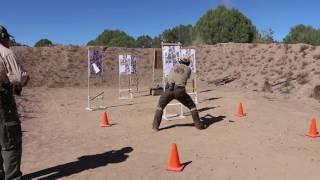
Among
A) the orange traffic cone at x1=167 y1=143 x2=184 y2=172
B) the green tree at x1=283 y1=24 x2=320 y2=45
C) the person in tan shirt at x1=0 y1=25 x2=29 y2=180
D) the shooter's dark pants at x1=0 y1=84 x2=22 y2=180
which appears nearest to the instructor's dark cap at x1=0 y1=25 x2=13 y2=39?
the person in tan shirt at x1=0 y1=25 x2=29 y2=180

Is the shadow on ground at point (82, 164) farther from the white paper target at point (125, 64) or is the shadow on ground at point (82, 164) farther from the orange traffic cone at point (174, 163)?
the white paper target at point (125, 64)

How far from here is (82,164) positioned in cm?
823

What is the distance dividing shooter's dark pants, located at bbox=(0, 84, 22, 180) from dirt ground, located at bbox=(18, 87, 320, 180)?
1.17m

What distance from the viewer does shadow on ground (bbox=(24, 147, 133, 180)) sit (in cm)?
754

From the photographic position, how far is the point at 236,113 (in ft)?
46.0

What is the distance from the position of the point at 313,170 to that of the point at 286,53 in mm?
30158

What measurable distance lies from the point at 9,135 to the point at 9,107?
0.39 meters

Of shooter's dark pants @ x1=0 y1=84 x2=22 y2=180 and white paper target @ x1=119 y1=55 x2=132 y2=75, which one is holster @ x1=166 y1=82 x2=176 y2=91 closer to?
shooter's dark pants @ x1=0 y1=84 x2=22 y2=180

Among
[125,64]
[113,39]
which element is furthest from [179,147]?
[113,39]

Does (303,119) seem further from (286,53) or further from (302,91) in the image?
(286,53)

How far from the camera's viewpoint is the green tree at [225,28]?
5716 cm

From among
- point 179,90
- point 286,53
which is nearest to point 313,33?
point 286,53

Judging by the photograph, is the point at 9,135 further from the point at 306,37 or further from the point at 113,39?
the point at 113,39

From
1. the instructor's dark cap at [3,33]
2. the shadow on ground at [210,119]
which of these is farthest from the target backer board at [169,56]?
the instructor's dark cap at [3,33]
